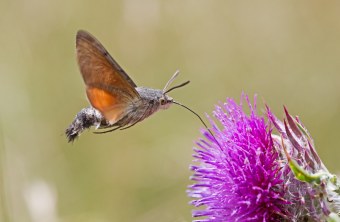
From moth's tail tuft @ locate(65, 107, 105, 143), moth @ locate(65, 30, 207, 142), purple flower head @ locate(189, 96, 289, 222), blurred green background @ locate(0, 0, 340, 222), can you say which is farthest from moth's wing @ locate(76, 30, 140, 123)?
blurred green background @ locate(0, 0, 340, 222)

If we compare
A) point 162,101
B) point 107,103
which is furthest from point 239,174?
point 107,103

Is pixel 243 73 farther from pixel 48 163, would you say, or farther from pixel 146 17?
pixel 48 163

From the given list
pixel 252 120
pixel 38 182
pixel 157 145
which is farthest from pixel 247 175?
pixel 157 145

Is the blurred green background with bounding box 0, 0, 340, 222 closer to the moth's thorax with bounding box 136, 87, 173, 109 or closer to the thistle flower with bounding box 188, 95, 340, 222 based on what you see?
the moth's thorax with bounding box 136, 87, 173, 109

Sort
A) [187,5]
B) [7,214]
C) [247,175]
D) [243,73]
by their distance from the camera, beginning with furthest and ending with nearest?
[187,5]
[243,73]
[7,214]
[247,175]

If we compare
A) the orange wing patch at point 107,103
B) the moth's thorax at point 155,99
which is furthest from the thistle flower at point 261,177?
A: the orange wing patch at point 107,103

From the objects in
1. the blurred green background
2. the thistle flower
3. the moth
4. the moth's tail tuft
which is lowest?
the thistle flower
